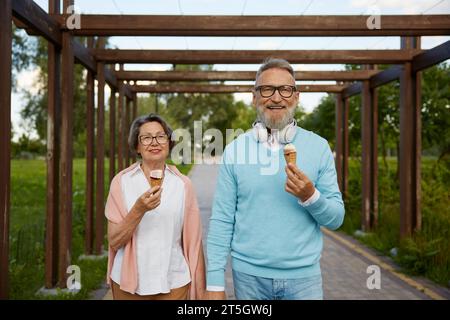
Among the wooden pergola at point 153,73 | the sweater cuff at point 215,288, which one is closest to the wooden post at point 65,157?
the wooden pergola at point 153,73

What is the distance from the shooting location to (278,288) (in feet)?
8.10

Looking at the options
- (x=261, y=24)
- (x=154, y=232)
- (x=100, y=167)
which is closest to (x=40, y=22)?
(x=261, y=24)

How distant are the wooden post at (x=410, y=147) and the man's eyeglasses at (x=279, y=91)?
22.4 feet

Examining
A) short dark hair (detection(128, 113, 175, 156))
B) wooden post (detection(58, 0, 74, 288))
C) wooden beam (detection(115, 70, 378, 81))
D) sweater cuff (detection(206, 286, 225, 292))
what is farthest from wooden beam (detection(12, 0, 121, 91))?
sweater cuff (detection(206, 286, 225, 292))

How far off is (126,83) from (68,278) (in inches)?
288

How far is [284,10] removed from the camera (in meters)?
6.78

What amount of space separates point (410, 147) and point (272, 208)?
7.09 meters

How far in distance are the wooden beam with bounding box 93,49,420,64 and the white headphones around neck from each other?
249 inches

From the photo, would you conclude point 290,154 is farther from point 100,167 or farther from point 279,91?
point 100,167

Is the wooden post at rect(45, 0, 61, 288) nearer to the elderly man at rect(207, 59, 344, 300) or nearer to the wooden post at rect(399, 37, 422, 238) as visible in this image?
the elderly man at rect(207, 59, 344, 300)

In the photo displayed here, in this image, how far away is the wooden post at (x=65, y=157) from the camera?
6453 mm

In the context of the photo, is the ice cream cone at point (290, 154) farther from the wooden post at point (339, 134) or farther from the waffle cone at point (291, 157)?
the wooden post at point (339, 134)

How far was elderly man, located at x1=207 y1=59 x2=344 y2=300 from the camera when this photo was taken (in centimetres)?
243
